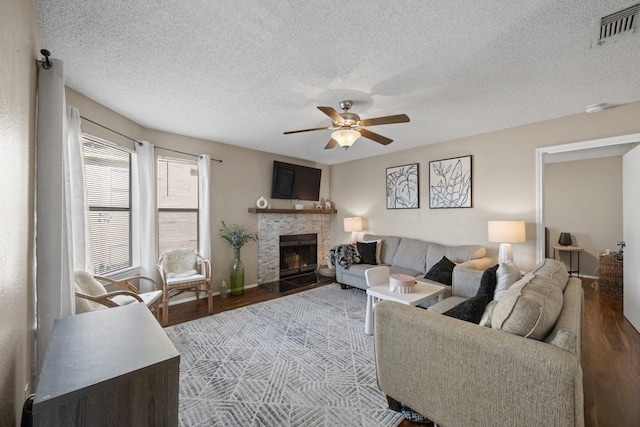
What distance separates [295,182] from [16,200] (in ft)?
14.0

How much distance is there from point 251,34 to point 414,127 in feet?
8.23

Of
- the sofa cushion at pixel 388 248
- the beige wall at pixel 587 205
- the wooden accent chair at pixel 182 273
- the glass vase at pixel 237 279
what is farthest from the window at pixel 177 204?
the beige wall at pixel 587 205

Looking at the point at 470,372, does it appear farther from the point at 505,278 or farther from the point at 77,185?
the point at 77,185

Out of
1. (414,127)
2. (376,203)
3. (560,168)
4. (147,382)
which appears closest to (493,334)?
(147,382)

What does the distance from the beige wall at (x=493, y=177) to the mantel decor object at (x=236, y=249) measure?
8.55 ft

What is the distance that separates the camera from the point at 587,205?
17.1ft

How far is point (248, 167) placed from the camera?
4.68 metres

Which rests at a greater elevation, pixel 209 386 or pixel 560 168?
pixel 560 168

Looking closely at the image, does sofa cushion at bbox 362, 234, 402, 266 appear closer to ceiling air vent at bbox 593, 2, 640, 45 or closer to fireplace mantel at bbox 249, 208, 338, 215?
fireplace mantel at bbox 249, 208, 338, 215

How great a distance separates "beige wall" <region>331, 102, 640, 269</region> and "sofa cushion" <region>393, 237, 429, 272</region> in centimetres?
26

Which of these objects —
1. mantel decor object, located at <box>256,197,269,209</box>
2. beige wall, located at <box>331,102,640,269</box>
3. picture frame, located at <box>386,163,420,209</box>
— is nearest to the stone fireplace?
mantel decor object, located at <box>256,197,269,209</box>

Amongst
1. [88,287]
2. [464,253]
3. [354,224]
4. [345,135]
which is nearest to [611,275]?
[464,253]

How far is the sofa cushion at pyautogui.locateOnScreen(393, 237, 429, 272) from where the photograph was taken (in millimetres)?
4195

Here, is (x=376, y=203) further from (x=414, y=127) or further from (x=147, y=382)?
(x=147, y=382)
